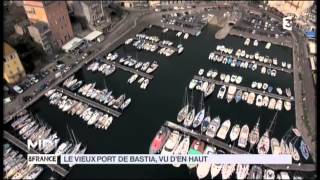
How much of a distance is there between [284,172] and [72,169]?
23723mm

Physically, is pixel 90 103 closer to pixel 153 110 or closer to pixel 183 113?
pixel 153 110

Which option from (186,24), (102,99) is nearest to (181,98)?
(102,99)

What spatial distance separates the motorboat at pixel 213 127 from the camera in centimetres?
3633

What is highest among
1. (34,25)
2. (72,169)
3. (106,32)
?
(34,25)

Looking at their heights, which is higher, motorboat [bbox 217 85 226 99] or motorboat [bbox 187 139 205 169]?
motorboat [bbox 217 85 226 99]

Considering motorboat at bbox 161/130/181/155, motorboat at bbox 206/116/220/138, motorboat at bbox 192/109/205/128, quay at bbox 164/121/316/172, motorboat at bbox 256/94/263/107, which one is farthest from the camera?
motorboat at bbox 256/94/263/107

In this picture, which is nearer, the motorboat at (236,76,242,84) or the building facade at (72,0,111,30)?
the motorboat at (236,76,242,84)

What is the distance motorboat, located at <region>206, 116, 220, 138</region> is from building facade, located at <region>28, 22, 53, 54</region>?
31.4 m

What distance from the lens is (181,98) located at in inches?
1684

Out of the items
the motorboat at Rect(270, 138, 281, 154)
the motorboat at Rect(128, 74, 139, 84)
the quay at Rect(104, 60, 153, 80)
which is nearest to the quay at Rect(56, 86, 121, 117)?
the motorboat at Rect(128, 74, 139, 84)

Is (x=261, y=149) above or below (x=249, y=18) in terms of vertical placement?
below

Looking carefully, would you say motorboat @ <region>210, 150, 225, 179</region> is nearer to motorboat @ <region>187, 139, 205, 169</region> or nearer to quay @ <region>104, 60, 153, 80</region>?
motorboat @ <region>187, 139, 205, 169</region>

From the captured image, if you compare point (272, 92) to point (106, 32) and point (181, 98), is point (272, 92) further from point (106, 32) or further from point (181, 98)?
point (106, 32)

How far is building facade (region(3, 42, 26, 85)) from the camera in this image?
42.9 m
